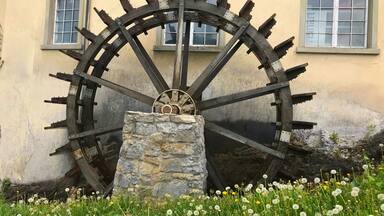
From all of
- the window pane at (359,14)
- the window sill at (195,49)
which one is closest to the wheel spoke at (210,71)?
the window sill at (195,49)

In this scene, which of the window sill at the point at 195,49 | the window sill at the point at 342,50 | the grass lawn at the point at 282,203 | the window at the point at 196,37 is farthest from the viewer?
the window at the point at 196,37

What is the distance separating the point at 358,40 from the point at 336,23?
477 millimetres

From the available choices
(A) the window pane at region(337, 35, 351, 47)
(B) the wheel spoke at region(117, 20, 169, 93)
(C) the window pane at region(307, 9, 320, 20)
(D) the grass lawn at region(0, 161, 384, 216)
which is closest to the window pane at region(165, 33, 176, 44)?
(B) the wheel spoke at region(117, 20, 169, 93)

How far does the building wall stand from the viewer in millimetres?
8219

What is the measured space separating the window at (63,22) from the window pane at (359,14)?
4.91 meters

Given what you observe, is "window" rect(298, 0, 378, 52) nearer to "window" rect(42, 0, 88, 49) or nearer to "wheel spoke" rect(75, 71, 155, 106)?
"wheel spoke" rect(75, 71, 155, 106)

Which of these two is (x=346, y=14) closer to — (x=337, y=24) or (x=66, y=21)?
(x=337, y=24)

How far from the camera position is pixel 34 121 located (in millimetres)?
9242

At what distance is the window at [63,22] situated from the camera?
368 inches

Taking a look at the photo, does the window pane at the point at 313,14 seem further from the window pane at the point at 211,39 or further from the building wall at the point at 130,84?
the window pane at the point at 211,39

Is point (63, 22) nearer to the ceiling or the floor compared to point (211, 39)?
nearer to the ceiling

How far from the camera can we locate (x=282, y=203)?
3805 millimetres

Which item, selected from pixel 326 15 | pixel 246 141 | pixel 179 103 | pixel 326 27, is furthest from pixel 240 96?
pixel 326 15

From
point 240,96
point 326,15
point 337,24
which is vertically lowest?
point 240,96
